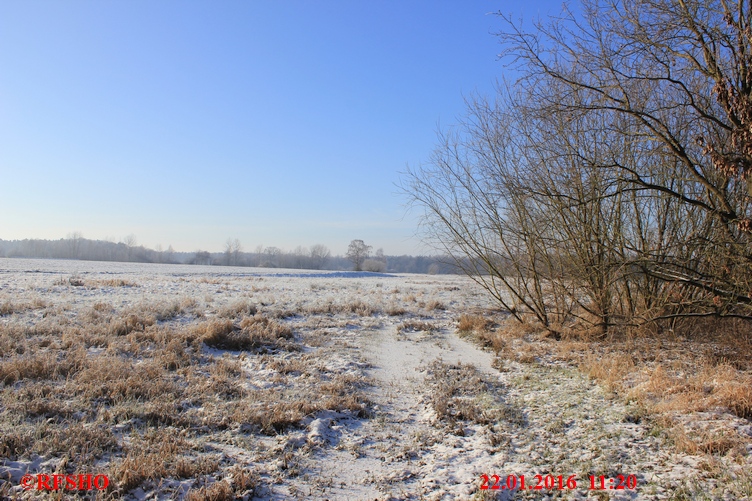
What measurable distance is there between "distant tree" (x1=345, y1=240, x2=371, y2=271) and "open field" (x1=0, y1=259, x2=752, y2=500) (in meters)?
69.9

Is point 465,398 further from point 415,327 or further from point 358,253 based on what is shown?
point 358,253

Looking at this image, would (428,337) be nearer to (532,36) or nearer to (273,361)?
(273,361)

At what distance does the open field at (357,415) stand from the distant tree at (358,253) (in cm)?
6992

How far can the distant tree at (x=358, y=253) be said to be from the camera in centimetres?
7969

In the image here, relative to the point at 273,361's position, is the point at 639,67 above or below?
above

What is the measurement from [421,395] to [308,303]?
11179 millimetres

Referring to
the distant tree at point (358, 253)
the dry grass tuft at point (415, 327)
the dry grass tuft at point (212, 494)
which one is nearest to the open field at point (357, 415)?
the dry grass tuft at point (212, 494)

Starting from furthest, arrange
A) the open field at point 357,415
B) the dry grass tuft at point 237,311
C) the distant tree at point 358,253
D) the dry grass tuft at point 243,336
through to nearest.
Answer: the distant tree at point 358,253, the dry grass tuft at point 237,311, the dry grass tuft at point 243,336, the open field at point 357,415

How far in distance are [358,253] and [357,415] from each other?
7422 centimetres

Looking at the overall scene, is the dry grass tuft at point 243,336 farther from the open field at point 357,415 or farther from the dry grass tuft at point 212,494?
the dry grass tuft at point 212,494

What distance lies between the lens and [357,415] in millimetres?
5621

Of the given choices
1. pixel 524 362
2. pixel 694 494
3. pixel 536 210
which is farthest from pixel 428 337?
pixel 694 494

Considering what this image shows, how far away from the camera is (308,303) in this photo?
17.1 m

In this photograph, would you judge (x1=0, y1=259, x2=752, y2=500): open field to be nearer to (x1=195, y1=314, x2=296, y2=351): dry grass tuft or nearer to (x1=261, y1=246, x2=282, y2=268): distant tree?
(x1=195, y1=314, x2=296, y2=351): dry grass tuft
